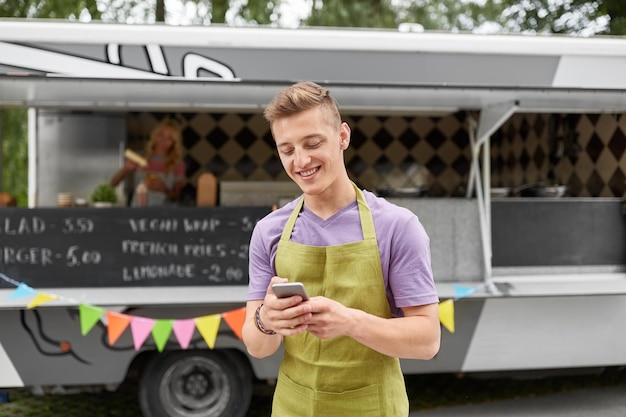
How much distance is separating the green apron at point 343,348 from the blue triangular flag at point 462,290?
2.79 m

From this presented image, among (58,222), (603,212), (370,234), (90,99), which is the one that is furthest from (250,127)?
→ (370,234)

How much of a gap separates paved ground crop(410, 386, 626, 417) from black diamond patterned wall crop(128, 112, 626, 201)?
2.14m

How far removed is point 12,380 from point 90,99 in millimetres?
2039

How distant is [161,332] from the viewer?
4293 mm

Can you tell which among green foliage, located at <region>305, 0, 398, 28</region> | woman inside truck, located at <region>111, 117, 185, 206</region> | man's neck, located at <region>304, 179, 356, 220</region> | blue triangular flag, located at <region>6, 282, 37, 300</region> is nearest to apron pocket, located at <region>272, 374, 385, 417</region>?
man's neck, located at <region>304, 179, 356, 220</region>

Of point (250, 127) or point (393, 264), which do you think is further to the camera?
point (250, 127)

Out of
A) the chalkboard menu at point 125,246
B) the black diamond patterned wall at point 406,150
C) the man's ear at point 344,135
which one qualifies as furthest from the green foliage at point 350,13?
the man's ear at point 344,135

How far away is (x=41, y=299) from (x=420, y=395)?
3215mm

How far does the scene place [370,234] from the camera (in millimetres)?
1697

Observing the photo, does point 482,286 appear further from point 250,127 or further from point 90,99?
point 250,127

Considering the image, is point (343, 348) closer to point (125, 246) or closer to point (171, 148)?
point (125, 246)

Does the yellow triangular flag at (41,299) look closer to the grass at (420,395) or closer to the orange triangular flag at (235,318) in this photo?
the orange triangular flag at (235,318)

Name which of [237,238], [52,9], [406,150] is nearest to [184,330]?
[237,238]

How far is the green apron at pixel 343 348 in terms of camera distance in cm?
169
